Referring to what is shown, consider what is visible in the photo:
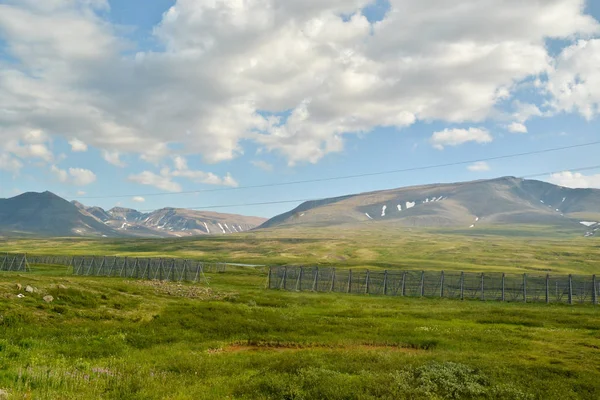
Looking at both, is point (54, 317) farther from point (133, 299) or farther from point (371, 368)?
point (371, 368)

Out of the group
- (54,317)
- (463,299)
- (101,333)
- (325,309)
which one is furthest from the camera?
(463,299)

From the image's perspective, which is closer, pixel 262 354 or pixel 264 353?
pixel 262 354

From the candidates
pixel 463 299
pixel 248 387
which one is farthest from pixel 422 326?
pixel 463 299

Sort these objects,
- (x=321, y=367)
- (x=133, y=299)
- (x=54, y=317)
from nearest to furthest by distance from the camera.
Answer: (x=321, y=367)
(x=54, y=317)
(x=133, y=299)

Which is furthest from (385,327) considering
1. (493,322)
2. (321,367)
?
(321,367)

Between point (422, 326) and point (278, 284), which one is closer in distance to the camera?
point (422, 326)

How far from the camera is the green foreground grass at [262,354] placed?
16.2 meters

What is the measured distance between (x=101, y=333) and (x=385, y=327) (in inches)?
848

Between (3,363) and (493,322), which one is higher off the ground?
(3,363)

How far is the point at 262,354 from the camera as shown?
23734mm

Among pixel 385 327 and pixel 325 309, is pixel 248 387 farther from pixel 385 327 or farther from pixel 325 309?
pixel 325 309

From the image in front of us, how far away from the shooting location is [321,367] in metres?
19.7

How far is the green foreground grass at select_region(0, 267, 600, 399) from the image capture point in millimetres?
16156

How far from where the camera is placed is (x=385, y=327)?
35.4 meters
